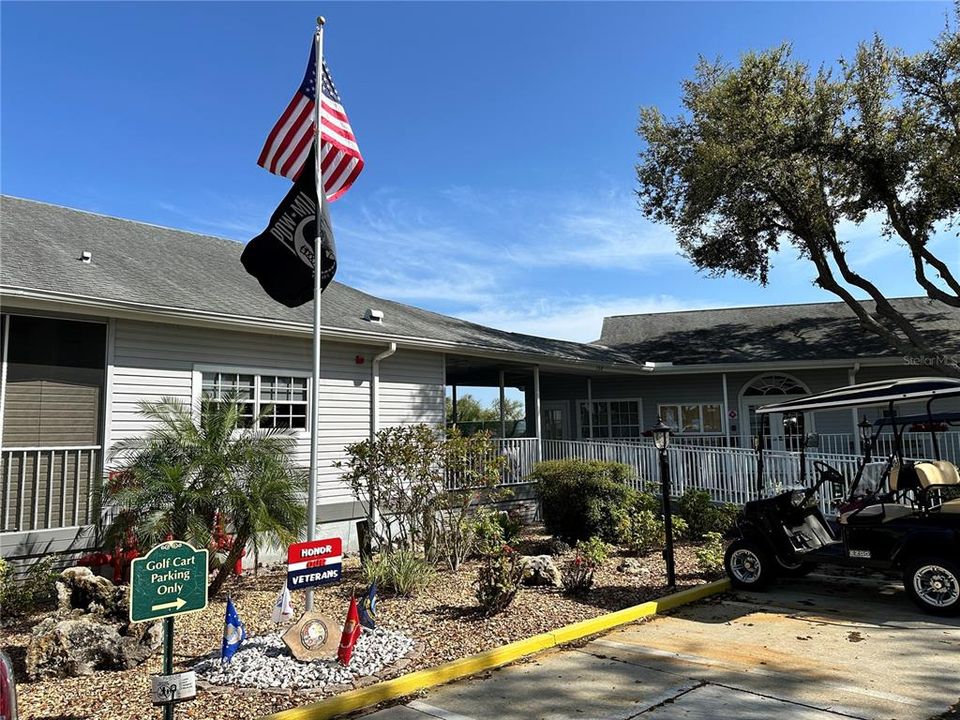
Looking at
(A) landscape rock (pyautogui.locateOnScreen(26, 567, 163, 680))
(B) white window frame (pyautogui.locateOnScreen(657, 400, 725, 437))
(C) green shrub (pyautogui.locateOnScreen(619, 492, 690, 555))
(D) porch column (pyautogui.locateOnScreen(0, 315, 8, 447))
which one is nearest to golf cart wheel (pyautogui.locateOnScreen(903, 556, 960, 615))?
(C) green shrub (pyautogui.locateOnScreen(619, 492, 690, 555))

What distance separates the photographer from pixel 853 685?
487cm

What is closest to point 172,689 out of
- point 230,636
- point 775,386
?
point 230,636

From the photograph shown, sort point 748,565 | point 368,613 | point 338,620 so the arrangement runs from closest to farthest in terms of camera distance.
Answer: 1. point 368,613
2. point 338,620
3. point 748,565

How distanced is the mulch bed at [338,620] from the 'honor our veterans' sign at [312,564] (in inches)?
30.7

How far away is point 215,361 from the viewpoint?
376 inches

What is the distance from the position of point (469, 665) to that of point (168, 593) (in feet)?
8.51

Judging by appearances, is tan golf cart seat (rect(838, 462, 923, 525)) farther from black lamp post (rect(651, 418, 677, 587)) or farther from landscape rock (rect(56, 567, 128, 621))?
landscape rock (rect(56, 567, 128, 621))

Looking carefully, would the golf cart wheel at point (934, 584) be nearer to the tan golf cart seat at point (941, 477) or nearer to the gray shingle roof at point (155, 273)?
the tan golf cart seat at point (941, 477)

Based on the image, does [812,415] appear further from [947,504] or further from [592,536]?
[947,504]

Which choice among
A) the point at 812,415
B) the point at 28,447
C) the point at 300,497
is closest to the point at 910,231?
the point at 812,415

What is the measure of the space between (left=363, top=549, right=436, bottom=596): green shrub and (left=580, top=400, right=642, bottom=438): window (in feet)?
40.4

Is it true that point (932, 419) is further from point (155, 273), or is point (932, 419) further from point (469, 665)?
point (155, 273)

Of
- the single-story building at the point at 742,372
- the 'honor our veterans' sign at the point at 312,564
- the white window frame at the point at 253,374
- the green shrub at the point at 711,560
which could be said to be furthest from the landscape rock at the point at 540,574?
the single-story building at the point at 742,372

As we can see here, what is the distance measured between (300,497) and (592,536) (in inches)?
195
